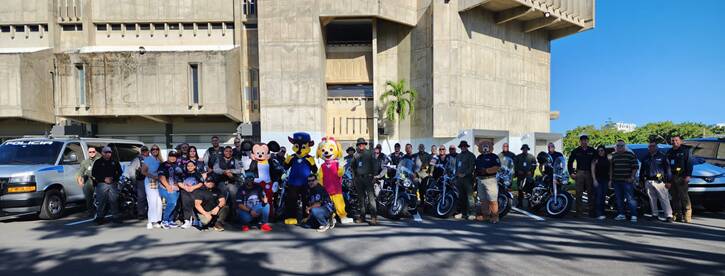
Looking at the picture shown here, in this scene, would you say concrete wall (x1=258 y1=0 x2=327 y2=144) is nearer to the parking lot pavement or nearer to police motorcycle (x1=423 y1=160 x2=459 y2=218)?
police motorcycle (x1=423 y1=160 x2=459 y2=218)

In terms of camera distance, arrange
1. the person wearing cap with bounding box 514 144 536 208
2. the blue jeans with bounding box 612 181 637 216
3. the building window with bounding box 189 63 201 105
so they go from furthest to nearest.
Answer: the building window with bounding box 189 63 201 105 < the person wearing cap with bounding box 514 144 536 208 < the blue jeans with bounding box 612 181 637 216

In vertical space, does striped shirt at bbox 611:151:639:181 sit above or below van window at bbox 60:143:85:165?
below

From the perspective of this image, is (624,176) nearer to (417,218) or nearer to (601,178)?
(601,178)

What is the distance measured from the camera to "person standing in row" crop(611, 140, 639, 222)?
8617mm

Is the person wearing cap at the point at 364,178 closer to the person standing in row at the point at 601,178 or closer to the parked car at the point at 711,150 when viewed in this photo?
the person standing in row at the point at 601,178

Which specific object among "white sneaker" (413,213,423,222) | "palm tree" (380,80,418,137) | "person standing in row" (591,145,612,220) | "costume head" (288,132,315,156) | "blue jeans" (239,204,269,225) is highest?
"palm tree" (380,80,418,137)

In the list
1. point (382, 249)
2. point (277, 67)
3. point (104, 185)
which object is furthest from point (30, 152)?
point (277, 67)

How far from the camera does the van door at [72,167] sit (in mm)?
9383

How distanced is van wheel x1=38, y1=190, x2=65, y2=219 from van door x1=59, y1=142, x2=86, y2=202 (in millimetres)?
193

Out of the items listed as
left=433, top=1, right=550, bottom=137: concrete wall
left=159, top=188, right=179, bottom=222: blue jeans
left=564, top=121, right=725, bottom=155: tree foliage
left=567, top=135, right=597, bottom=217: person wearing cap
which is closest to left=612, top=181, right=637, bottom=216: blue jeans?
left=567, top=135, right=597, bottom=217: person wearing cap

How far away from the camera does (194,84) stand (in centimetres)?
2377

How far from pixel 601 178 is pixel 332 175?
594 centimetres

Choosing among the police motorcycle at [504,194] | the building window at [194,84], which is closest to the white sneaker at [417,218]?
the police motorcycle at [504,194]

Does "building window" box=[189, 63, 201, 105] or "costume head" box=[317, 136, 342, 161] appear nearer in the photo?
"costume head" box=[317, 136, 342, 161]
